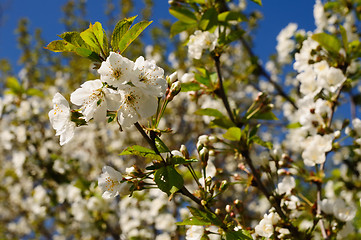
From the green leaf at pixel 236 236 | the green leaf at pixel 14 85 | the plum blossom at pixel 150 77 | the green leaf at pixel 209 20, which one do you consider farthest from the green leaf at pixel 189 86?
the green leaf at pixel 14 85

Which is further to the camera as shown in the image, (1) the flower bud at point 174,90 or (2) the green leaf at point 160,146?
(1) the flower bud at point 174,90

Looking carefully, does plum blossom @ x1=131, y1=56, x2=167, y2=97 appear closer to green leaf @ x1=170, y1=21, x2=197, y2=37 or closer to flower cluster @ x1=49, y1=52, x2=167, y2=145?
flower cluster @ x1=49, y1=52, x2=167, y2=145

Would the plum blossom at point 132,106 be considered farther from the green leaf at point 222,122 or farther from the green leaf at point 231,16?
the green leaf at point 231,16

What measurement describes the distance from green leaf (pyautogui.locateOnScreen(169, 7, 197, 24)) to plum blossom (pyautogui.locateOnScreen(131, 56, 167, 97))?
0.82 meters

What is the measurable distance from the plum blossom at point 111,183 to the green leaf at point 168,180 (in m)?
0.19

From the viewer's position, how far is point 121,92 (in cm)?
118

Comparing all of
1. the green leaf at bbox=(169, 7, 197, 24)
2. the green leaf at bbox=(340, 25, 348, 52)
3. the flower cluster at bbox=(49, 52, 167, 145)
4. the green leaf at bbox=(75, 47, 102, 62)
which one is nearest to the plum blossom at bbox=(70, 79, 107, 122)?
the flower cluster at bbox=(49, 52, 167, 145)

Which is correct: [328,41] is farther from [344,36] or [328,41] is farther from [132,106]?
[132,106]

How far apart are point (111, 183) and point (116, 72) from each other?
1.71 ft

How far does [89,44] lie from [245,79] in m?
3.09

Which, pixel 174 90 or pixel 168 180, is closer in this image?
pixel 168 180

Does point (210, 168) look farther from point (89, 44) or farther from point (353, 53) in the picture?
point (353, 53)

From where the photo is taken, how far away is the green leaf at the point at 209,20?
1850 millimetres

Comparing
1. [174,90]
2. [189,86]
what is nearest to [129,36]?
[174,90]
